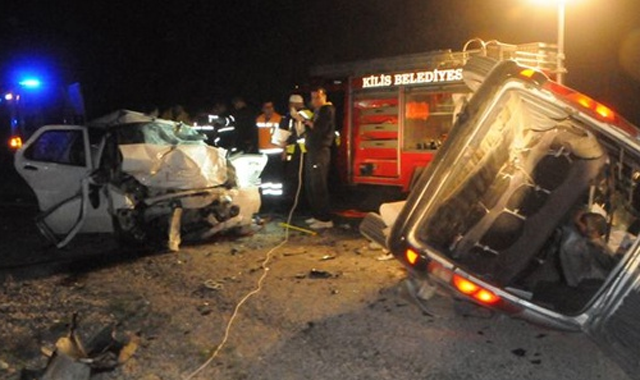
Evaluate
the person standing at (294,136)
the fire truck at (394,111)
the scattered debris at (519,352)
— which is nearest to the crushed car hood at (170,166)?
the person standing at (294,136)

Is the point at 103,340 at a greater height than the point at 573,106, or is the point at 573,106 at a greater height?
the point at 573,106

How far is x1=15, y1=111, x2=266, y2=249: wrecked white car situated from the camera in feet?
21.8

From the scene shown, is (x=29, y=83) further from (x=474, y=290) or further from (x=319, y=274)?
(x=474, y=290)

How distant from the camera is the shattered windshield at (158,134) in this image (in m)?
6.98

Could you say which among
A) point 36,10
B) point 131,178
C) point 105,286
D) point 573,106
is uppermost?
point 36,10

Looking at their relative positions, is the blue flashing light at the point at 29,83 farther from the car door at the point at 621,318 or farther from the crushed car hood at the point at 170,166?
the car door at the point at 621,318

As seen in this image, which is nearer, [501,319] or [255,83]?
[501,319]

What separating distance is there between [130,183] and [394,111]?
16.3 ft

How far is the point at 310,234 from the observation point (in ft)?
25.1

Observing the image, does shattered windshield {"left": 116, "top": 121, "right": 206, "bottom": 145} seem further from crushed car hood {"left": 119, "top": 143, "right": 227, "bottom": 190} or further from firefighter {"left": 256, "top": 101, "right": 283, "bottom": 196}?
firefighter {"left": 256, "top": 101, "right": 283, "bottom": 196}

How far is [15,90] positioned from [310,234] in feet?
45.8

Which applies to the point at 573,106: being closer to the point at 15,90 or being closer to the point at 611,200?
the point at 611,200

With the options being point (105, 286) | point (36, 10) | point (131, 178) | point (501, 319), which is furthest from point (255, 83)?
point (501, 319)

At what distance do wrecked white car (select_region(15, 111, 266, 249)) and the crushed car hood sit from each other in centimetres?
1
